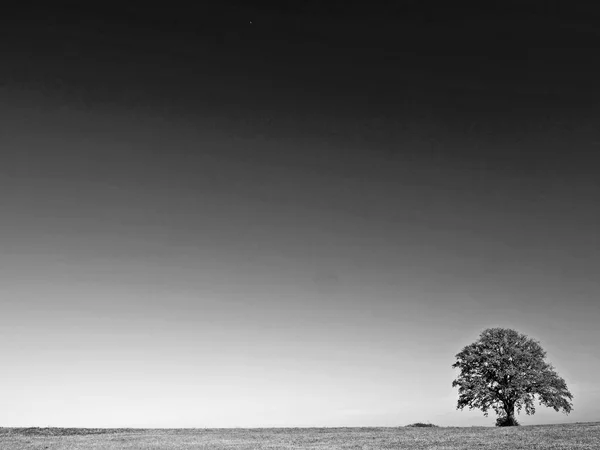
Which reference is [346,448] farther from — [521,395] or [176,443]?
[521,395]

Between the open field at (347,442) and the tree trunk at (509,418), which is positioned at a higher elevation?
the tree trunk at (509,418)

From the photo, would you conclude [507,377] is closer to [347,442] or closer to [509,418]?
[509,418]

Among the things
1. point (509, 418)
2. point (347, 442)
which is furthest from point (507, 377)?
point (347, 442)

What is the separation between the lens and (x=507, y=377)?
61.9m

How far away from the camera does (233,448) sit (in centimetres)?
3538

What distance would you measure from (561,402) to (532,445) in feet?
108

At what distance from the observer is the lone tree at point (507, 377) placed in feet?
200

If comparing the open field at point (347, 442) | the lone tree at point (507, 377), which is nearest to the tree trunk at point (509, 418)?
the lone tree at point (507, 377)

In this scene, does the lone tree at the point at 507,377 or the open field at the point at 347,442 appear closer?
the open field at the point at 347,442

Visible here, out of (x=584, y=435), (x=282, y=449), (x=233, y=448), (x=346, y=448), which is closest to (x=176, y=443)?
(x=233, y=448)

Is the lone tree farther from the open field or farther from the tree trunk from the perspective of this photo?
the open field

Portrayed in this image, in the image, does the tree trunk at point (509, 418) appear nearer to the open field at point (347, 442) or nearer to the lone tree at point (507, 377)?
the lone tree at point (507, 377)

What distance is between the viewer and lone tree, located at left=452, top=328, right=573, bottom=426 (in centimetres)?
6081

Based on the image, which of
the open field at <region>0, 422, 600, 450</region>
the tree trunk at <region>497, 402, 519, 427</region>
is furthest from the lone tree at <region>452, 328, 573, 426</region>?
the open field at <region>0, 422, 600, 450</region>
